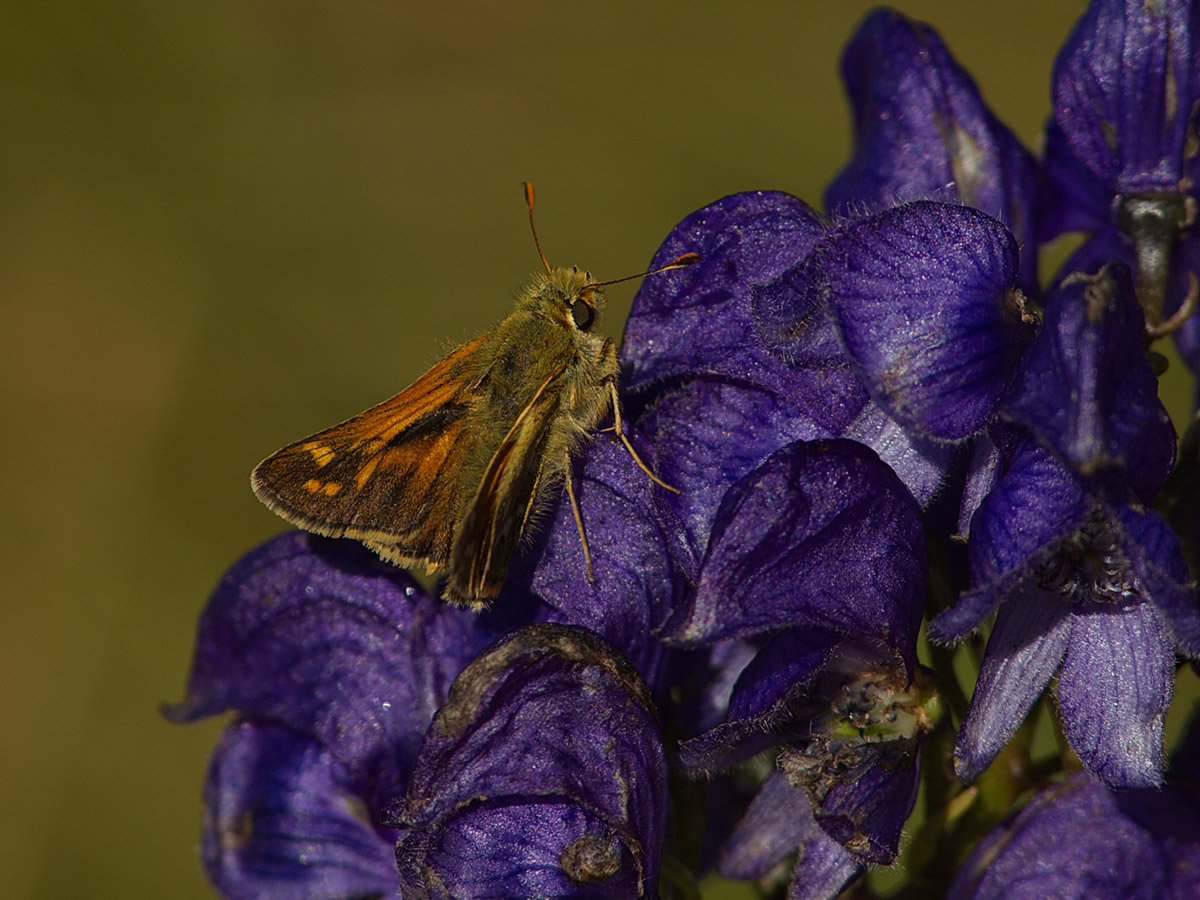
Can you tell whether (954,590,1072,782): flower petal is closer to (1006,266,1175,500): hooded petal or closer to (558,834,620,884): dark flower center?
(1006,266,1175,500): hooded petal

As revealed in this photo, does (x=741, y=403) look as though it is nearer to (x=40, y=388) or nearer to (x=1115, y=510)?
(x=1115, y=510)

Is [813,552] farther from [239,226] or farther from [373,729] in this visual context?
[239,226]

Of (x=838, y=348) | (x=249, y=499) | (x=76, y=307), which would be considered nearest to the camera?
(x=838, y=348)

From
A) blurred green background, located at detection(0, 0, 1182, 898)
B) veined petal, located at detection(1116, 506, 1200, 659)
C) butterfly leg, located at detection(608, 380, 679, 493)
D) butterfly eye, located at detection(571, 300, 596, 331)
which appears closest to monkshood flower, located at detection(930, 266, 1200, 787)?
veined petal, located at detection(1116, 506, 1200, 659)

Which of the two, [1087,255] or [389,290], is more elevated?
[1087,255]

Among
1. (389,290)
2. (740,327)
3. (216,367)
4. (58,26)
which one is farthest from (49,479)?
(740,327)

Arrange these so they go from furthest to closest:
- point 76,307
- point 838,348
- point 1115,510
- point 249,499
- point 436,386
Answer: point 76,307 → point 249,499 → point 436,386 → point 838,348 → point 1115,510
